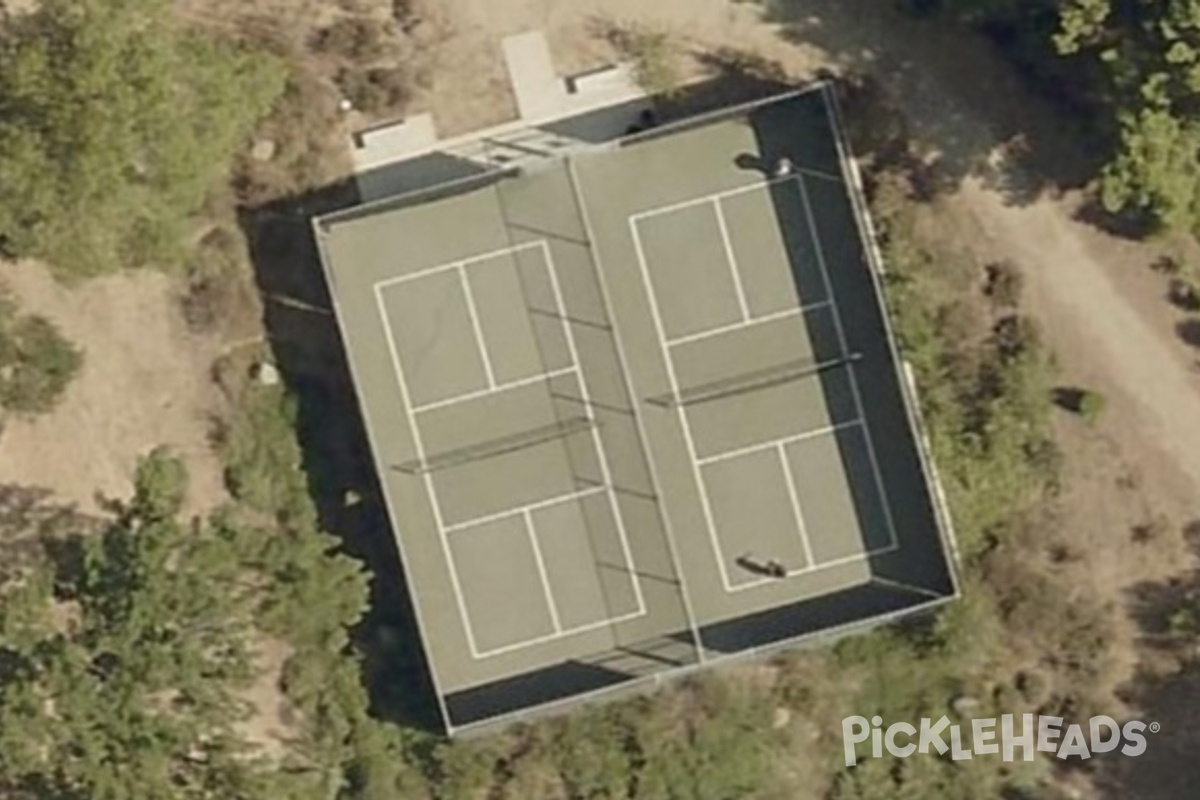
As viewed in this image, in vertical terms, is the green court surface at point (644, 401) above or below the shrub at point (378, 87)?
below

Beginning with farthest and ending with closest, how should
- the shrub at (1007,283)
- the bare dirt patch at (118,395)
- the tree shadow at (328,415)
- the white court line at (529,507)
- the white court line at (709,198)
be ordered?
the bare dirt patch at (118,395)
the tree shadow at (328,415)
the shrub at (1007,283)
the white court line at (529,507)
the white court line at (709,198)

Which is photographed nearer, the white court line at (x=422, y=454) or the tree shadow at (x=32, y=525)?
the white court line at (x=422, y=454)

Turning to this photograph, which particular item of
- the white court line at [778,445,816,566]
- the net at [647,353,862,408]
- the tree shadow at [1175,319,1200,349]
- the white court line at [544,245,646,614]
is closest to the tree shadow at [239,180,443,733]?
the white court line at [544,245,646,614]

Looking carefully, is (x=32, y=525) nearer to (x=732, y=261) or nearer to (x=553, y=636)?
(x=553, y=636)

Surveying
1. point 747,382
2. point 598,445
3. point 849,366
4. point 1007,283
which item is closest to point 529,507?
point 598,445

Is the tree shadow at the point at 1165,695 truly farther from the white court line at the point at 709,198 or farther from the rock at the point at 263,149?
the rock at the point at 263,149

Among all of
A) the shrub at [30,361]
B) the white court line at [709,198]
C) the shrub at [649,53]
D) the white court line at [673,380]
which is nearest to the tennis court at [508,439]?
the white court line at [673,380]

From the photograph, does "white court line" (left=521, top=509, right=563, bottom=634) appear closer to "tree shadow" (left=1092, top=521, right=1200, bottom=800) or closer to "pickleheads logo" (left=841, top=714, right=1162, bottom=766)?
"pickleheads logo" (left=841, top=714, right=1162, bottom=766)

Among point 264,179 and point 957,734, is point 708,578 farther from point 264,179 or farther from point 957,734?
point 264,179
